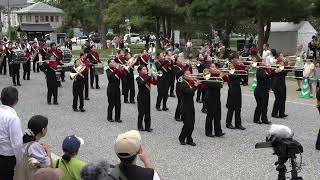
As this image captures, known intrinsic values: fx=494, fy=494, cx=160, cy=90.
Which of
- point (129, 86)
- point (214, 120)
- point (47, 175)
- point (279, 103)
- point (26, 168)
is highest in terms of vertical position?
point (47, 175)

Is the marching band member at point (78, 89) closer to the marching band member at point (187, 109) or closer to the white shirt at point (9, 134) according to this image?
the marching band member at point (187, 109)

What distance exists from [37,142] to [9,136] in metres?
0.45

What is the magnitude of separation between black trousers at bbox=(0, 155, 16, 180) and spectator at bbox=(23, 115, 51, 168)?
402 millimetres

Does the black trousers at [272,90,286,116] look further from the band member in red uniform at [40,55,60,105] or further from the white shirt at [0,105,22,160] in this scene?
the white shirt at [0,105,22,160]

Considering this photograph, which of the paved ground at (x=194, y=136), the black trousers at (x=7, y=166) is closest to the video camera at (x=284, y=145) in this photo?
the black trousers at (x=7, y=166)

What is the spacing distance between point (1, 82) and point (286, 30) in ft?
60.2

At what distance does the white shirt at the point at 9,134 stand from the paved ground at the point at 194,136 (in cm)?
347

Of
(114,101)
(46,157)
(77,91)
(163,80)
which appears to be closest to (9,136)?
(46,157)

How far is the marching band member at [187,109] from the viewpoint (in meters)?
10.9

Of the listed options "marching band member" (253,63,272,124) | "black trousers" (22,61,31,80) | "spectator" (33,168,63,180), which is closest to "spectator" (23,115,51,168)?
"spectator" (33,168,63,180)

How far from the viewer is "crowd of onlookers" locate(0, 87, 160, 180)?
432 cm

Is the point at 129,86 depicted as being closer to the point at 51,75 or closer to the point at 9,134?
the point at 51,75

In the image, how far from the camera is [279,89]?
1388cm

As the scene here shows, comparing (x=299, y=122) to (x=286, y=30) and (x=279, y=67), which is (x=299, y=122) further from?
(x=286, y=30)
